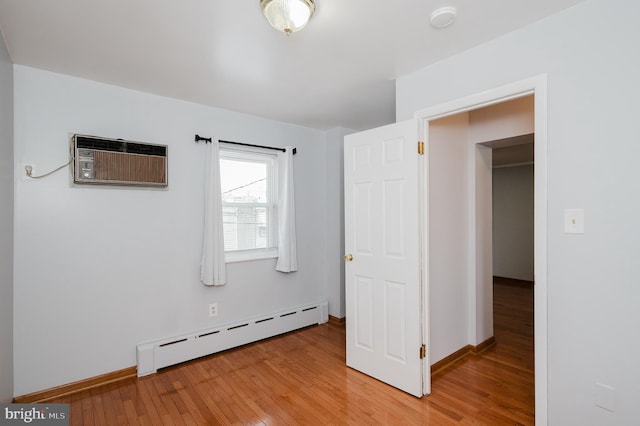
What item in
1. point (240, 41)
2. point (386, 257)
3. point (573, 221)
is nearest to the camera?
point (573, 221)

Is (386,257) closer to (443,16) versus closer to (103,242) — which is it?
(443,16)

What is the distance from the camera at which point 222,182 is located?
10.9ft

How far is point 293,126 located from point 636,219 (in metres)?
3.20

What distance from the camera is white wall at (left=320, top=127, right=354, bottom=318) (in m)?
3.96

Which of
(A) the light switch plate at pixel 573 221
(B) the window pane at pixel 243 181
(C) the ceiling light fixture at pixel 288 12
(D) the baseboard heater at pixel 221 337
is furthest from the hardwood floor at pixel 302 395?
(C) the ceiling light fixture at pixel 288 12

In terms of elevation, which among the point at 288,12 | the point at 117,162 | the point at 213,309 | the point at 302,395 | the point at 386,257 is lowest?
the point at 302,395

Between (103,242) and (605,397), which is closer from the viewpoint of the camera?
(605,397)

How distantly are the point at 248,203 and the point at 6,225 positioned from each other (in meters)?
1.96

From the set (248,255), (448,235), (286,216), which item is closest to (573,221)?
(448,235)

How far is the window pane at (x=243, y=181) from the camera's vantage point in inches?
132

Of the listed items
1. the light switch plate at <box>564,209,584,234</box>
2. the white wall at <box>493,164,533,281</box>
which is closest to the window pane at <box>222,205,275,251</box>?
the light switch plate at <box>564,209,584,234</box>

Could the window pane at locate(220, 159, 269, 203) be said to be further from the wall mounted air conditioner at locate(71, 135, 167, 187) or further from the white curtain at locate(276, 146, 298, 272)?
the wall mounted air conditioner at locate(71, 135, 167, 187)

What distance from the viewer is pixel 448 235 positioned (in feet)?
9.20

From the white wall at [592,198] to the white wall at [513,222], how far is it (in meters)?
5.08
